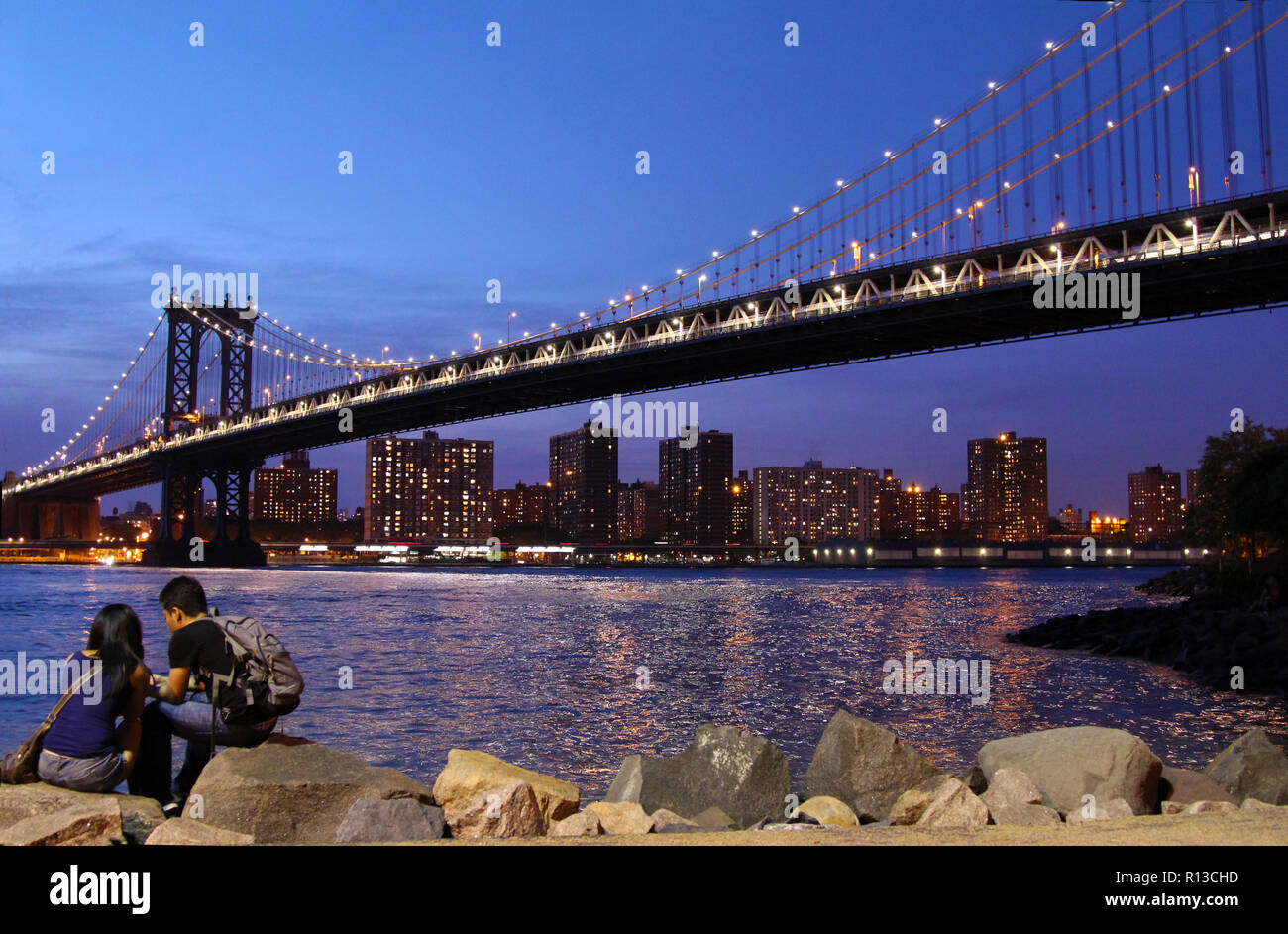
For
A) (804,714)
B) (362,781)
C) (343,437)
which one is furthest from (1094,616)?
(343,437)

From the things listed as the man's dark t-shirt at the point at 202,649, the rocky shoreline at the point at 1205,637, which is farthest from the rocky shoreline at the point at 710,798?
the rocky shoreline at the point at 1205,637

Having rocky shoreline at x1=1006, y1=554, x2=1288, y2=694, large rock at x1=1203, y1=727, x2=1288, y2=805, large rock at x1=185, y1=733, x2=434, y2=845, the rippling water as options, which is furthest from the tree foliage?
large rock at x1=185, y1=733, x2=434, y2=845

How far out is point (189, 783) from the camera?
5555 mm

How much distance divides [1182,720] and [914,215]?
3798cm

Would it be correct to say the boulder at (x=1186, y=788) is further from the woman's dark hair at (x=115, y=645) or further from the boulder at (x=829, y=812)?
the woman's dark hair at (x=115, y=645)

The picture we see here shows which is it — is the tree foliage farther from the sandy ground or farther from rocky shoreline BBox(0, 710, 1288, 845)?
the sandy ground

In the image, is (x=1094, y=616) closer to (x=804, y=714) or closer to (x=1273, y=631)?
(x=1273, y=631)

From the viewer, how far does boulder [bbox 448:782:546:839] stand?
5281mm

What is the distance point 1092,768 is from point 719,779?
86.0 inches

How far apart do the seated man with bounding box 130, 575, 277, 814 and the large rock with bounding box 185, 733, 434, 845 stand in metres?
0.20

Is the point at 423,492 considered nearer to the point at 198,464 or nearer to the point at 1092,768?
the point at 198,464

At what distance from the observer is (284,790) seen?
5.04 m

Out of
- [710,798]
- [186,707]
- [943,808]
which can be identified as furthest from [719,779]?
[186,707]

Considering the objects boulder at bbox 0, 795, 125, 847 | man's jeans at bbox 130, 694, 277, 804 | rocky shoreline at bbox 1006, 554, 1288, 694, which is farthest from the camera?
rocky shoreline at bbox 1006, 554, 1288, 694
